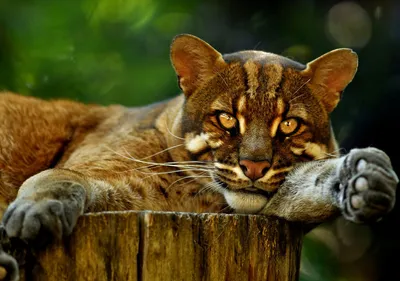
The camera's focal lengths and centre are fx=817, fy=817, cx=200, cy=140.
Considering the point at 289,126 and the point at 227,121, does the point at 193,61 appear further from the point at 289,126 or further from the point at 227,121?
the point at 289,126

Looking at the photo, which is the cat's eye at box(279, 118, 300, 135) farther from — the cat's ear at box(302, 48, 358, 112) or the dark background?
the dark background

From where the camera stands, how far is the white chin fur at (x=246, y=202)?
16.7 ft

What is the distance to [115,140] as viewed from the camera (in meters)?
6.16

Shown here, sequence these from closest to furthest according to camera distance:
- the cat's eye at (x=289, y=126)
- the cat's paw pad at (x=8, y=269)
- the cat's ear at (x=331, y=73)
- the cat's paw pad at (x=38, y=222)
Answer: the cat's paw pad at (x=8, y=269)
the cat's paw pad at (x=38, y=222)
the cat's eye at (x=289, y=126)
the cat's ear at (x=331, y=73)

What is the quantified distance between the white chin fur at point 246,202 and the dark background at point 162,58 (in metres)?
3.53

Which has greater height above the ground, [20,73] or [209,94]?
[209,94]

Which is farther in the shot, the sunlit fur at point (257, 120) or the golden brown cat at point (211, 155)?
the sunlit fur at point (257, 120)

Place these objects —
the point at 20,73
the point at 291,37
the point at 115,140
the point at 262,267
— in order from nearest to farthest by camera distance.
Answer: the point at 262,267
the point at 115,140
the point at 20,73
the point at 291,37

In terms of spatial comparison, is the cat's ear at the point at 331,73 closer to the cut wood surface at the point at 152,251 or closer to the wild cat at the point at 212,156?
the wild cat at the point at 212,156

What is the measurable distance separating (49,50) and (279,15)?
282 cm

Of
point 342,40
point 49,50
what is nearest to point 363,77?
point 342,40

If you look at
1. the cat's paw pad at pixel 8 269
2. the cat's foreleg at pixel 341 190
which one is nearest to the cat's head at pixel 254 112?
the cat's foreleg at pixel 341 190

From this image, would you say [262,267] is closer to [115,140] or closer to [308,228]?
[308,228]

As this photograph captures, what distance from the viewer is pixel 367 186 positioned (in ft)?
13.4
